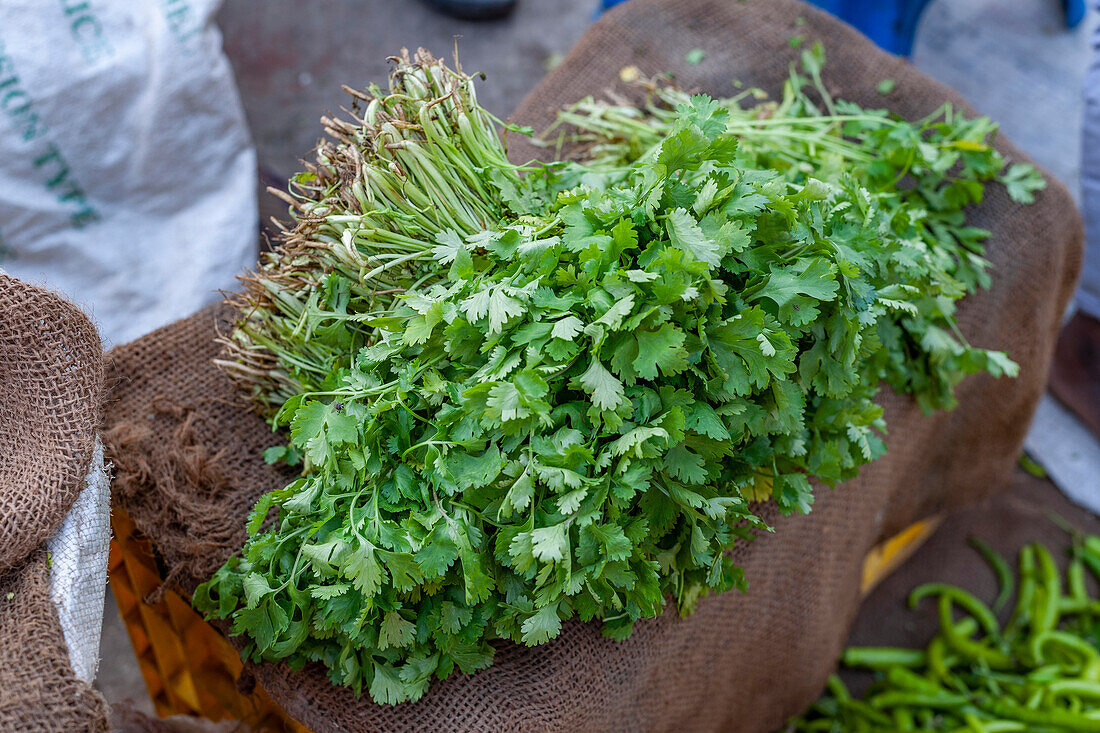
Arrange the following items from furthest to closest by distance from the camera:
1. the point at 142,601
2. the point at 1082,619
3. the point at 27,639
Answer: the point at 1082,619 < the point at 142,601 < the point at 27,639

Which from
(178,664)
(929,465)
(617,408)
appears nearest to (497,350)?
(617,408)

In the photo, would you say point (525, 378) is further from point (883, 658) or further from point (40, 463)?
point (883, 658)

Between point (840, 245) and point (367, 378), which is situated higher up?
point (840, 245)

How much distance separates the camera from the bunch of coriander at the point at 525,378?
1242 mm

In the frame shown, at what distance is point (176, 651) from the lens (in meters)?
1.78

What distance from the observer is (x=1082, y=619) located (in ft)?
8.48

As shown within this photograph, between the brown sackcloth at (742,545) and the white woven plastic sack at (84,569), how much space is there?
0.19 metres

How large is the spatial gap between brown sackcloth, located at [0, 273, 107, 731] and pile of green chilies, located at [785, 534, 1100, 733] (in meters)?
1.86

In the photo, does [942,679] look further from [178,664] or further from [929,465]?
[178,664]

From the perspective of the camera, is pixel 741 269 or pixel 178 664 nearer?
pixel 741 269

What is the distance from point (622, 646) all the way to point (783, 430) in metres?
0.51

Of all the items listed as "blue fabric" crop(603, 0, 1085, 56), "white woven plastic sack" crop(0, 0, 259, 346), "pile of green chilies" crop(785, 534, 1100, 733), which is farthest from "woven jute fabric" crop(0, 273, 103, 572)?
"blue fabric" crop(603, 0, 1085, 56)

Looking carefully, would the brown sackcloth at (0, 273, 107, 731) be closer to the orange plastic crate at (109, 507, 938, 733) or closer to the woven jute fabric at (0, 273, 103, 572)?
the woven jute fabric at (0, 273, 103, 572)

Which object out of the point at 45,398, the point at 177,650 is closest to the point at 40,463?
the point at 45,398
